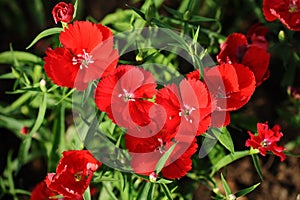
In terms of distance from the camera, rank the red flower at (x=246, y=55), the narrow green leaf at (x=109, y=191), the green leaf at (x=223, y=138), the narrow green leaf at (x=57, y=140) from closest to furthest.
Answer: the green leaf at (x=223, y=138), the red flower at (x=246, y=55), the narrow green leaf at (x=109, y=191), the narrow green leaf at (x=57, y=140)

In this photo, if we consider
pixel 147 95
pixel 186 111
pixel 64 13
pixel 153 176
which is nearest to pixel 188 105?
pixel 186 111

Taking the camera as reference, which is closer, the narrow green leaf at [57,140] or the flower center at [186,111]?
the flower center at [186,111]

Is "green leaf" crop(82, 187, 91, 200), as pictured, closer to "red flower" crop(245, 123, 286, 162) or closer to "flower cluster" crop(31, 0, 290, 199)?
"flower cluster" crop(31, 0, 290, 199)

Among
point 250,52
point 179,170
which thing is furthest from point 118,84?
point 250,52

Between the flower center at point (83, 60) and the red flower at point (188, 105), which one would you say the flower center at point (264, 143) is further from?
the flower center at point (83, 60)

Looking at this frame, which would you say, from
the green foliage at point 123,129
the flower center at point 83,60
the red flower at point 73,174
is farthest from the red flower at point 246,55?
the red flower at point 73,174

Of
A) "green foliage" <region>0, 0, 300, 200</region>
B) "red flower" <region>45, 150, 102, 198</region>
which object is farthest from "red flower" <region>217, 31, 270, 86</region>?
"red flower" <region>45, 150, 102, 198</region>
